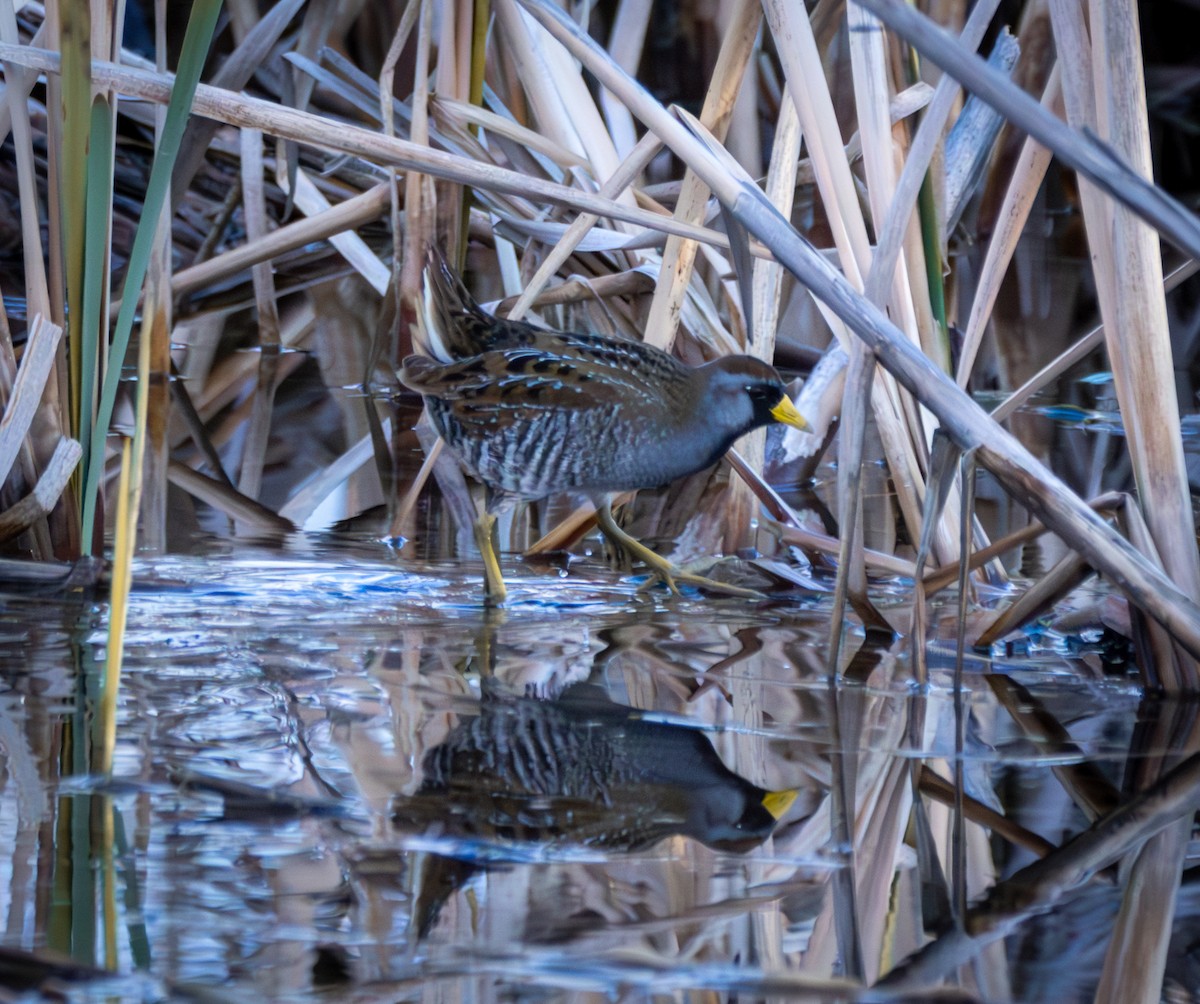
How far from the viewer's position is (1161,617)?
6.90 feet

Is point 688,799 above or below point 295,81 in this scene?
below

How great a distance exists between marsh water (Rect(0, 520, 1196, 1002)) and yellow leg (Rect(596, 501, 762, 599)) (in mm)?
148

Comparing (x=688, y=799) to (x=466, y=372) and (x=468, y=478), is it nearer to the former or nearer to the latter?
(x=466, y=372)

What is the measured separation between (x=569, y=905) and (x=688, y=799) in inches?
14.5

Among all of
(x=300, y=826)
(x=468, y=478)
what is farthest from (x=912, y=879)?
(x=468, y=478)

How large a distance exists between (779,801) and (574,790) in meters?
0.25

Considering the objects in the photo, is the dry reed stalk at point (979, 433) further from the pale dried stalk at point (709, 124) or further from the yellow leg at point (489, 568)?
the yellow leg at point (489, 568)

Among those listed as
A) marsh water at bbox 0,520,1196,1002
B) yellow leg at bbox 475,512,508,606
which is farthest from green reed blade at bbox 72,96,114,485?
yellow leg at bbox 475,512,508,606

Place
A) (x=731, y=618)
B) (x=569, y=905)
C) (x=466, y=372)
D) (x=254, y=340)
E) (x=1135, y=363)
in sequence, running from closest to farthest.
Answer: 1. (x=569, y=905)
2. (x=1135, y=363)
3. (x=731, y=618)
4. (x=466, y=372)
5. (x=254, y=340)

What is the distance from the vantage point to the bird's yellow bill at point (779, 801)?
5.82 feet

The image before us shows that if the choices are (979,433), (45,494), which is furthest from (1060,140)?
(45,494)

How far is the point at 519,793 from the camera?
1804 mm

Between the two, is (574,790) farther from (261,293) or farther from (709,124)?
(261,293)

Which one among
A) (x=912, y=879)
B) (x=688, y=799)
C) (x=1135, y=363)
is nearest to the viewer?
(x=912, y=879)
